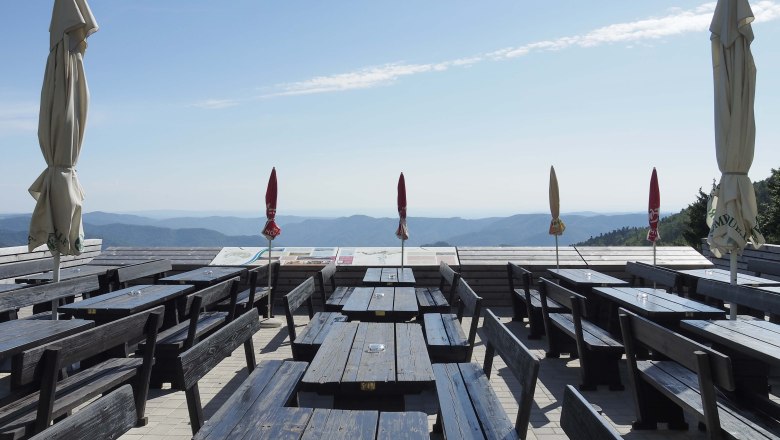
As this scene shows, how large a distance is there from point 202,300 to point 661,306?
13.9 ft

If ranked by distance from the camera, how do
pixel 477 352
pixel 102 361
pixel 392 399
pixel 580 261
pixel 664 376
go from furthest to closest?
pixel 580 261 → pixel 477 352 → pixel 102 361 → pixel 664 376 → pixel 392 399

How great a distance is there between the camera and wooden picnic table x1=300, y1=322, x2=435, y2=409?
3.16 m

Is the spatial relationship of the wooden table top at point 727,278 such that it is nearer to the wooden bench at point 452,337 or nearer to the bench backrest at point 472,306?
the bench backrest at point 472,306

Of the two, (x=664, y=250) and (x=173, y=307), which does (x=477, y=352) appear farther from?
(x=664, y=250)

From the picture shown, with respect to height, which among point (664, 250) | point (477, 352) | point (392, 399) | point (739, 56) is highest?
point (739, 56)

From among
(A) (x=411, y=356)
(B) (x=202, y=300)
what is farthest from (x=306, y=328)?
(A) (x=411, y=356)

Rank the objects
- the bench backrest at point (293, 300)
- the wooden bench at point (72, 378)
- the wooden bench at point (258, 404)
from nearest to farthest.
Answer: the wooden bench at point (258, 404) < the wooden bench at point (72, 378) < the bench backrest at point (293, 300)

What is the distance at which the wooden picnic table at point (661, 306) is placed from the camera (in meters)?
4.89

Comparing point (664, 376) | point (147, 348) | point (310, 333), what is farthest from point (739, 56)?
point (147, 348)

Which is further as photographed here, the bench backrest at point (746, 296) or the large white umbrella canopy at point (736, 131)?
the large white umbrella canopy at point (736, 131)

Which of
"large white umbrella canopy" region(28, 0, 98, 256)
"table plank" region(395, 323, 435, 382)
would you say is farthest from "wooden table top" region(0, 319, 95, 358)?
"table plank" region(395, 323, 435, 382)

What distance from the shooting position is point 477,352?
677 centimetres

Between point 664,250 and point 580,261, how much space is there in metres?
1.91

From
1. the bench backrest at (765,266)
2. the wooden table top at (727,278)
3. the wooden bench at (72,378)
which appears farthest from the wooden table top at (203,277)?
the bench backrest at (765,266)
